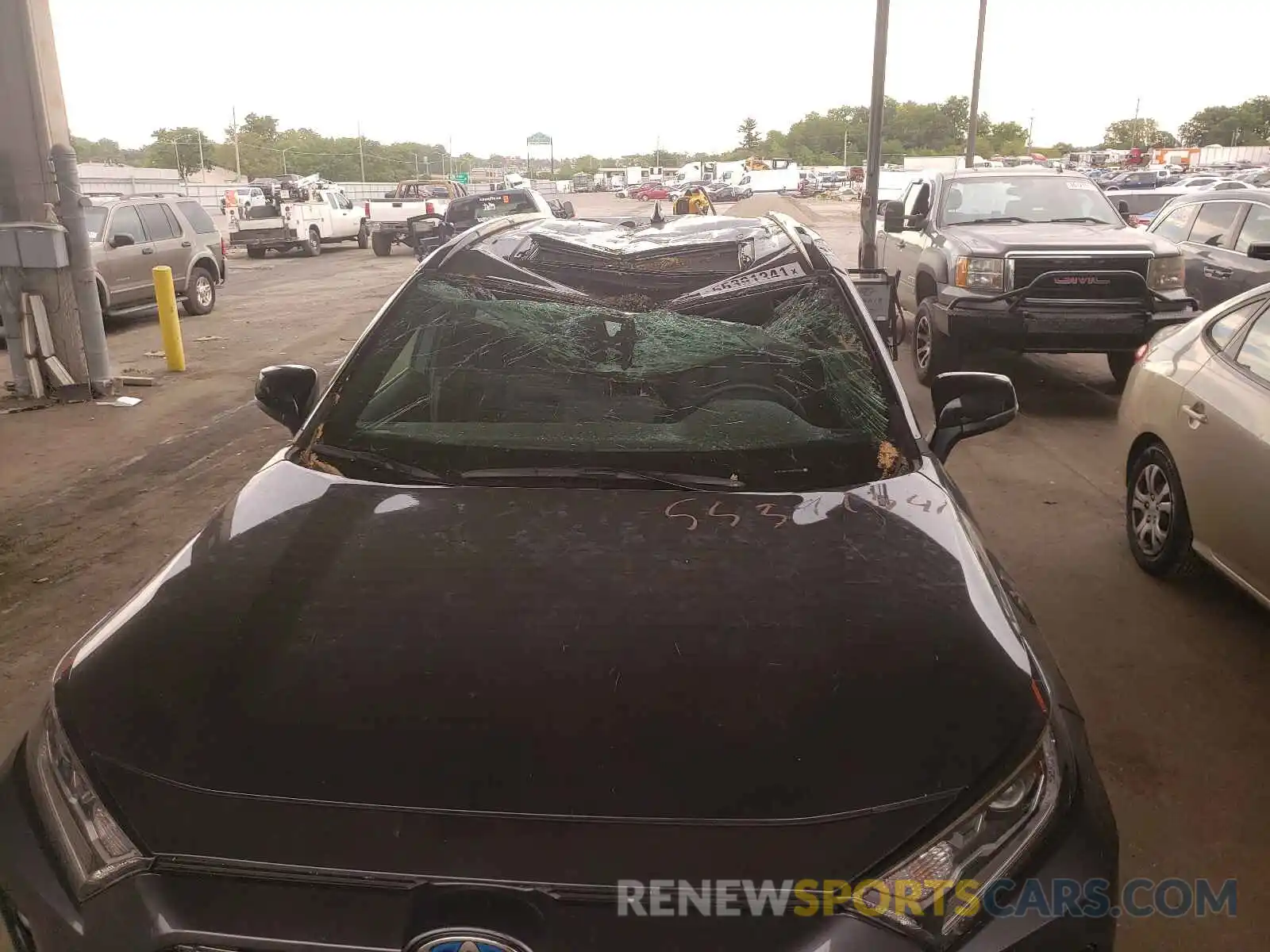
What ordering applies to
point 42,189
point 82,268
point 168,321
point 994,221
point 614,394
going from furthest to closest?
point 168,321 → point 994,221 → point 82,268 → point 42,189 → point 614,394

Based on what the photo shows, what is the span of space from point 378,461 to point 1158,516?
12.7ft

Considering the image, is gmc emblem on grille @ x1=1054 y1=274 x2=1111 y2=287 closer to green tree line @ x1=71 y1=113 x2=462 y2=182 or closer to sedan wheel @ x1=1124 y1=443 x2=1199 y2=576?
sedan wheel @ x1=1124 y1=443 x2=1199 y2=576

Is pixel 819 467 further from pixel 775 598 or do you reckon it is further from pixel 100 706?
pixel 100 706

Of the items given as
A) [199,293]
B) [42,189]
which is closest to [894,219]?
[42,189]

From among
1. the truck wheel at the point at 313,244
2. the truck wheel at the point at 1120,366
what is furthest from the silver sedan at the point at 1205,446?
the truck wheel at the point at 313,244

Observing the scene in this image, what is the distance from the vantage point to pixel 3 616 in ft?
15.3

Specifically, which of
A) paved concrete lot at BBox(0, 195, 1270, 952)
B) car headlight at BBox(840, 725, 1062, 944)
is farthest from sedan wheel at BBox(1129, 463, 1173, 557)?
car headlight at BBox(840, 725, 1062, 944)

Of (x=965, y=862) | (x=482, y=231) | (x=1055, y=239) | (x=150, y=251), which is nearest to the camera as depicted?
(x=965, y=862)

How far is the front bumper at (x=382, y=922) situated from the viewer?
4.70 ft

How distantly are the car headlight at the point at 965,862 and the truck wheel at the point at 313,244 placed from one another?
1061 inches

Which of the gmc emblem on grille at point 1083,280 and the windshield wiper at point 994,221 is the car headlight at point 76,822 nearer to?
the gmc emblem on grille at point 1083,280

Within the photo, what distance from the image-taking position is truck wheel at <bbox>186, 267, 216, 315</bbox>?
49.5 feet

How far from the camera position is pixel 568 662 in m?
1.86

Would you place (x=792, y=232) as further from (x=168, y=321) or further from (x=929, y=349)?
(x=168, y=321)
